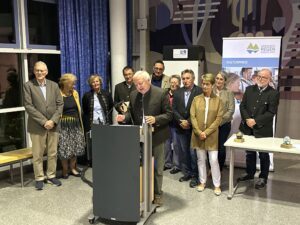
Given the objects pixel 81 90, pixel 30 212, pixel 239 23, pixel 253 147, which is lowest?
pixel 30 212

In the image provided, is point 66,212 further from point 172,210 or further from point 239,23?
point 239,23

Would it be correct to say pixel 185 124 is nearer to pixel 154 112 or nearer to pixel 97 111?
pixel 154 112

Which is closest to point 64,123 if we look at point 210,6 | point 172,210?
point 172,210

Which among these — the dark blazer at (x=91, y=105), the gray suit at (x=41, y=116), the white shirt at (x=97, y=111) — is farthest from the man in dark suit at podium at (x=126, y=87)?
the gray suit at (x=41, y=116)

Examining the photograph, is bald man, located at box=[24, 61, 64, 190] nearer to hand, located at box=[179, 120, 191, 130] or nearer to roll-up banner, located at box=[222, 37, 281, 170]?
hand, located at box=[179, 120, 191, 130]

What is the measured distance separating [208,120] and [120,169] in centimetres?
134

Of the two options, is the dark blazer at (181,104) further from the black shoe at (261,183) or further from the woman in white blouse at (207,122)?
the black shoe at (261,183)

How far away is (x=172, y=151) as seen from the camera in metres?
4.78

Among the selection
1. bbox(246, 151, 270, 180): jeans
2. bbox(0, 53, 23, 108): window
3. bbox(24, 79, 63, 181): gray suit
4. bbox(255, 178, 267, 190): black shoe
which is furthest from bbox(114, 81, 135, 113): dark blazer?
bbox(255, 178, 267, 190): black shoe

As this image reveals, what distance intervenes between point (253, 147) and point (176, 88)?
4.46ft

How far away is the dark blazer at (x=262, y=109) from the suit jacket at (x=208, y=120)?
0.45 metres

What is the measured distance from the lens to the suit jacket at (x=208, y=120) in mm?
3717

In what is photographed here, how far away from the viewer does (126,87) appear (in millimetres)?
4602

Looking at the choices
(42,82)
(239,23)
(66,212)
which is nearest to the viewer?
(66,212)
